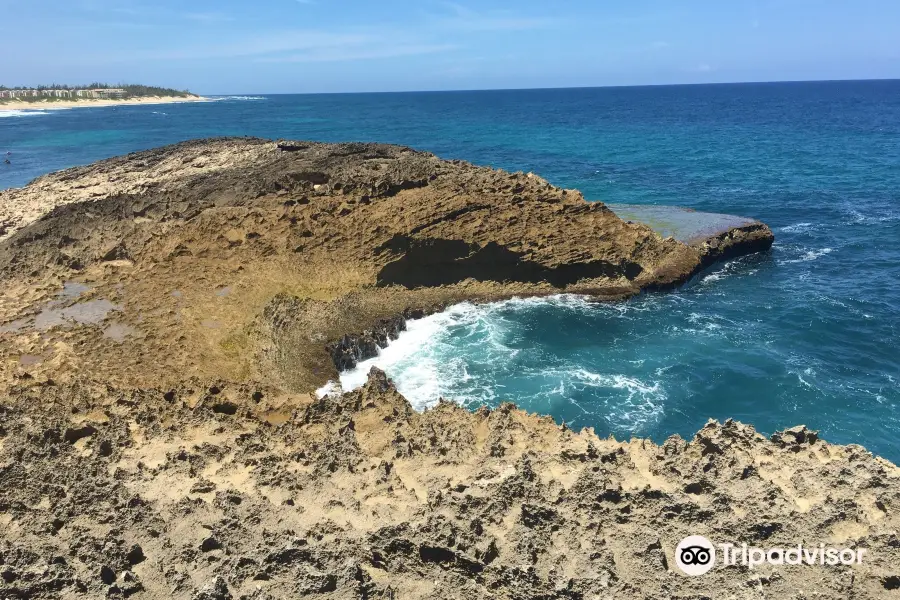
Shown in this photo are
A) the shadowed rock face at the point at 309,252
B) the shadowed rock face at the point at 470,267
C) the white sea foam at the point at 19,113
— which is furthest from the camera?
the white sea foam at the point at 19,113

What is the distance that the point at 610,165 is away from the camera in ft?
198

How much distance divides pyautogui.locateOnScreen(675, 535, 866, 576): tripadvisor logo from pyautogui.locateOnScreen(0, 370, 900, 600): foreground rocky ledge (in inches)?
4.5

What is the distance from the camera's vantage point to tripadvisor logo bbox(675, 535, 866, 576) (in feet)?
29.1

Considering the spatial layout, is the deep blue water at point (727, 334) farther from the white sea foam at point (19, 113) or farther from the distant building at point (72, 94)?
the distant building at point (72, 94)

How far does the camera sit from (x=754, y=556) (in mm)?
9062

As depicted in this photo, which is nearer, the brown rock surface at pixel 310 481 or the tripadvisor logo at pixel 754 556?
the tripadvisor logo at pixel 754 556

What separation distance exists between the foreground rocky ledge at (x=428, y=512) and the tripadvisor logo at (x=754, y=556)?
11 cm

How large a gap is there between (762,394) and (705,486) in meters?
12.0

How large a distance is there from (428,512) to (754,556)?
5.26 meters

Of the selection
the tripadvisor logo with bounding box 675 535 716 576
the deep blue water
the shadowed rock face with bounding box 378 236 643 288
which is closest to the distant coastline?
the deep blue water

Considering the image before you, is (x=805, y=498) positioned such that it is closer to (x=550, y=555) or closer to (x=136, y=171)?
(x=550, y=555)

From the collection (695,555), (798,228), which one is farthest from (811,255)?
(695,555)

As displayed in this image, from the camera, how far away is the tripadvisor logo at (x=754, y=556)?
8.88m

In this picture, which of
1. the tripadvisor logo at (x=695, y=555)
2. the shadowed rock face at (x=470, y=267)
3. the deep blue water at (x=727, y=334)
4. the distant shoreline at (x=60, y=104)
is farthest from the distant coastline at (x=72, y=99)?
the tripadvisor logo at (x=695, y=555)
